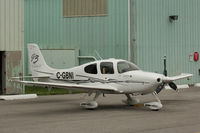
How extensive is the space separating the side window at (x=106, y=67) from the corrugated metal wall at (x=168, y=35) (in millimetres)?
10781

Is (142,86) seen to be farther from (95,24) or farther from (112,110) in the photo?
(95,24)

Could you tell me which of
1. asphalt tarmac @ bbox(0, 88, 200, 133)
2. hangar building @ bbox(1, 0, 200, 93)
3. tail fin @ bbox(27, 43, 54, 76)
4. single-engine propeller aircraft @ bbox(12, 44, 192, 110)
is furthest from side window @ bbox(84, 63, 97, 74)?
hangar building @ bbox(1, 0, 200, 93)

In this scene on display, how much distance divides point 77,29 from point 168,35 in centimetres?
601

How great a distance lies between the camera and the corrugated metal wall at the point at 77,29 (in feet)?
84.9

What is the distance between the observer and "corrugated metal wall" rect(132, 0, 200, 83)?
85.6 feet

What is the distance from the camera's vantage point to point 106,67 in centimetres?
1501

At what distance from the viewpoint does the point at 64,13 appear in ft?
91.7

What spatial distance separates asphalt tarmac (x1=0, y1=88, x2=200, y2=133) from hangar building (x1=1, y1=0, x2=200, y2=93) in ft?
34.5

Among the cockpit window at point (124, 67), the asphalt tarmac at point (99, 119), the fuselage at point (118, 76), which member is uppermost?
the cockpit window at point (124, 67)

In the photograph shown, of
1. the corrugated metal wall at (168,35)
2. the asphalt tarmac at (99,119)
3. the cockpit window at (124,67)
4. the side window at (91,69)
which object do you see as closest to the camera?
the asphalt tarmac at (99,119)

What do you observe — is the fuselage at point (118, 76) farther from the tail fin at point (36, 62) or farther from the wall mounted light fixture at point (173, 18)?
the wall mounted light fixture at point (173, 18)

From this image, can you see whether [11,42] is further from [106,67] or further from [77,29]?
[77,29]

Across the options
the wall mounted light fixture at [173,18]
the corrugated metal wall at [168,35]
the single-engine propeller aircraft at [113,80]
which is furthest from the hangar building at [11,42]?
the wall mounted light fixture at [173,18]

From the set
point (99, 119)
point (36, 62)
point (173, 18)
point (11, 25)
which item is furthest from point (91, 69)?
point (173, 18)
